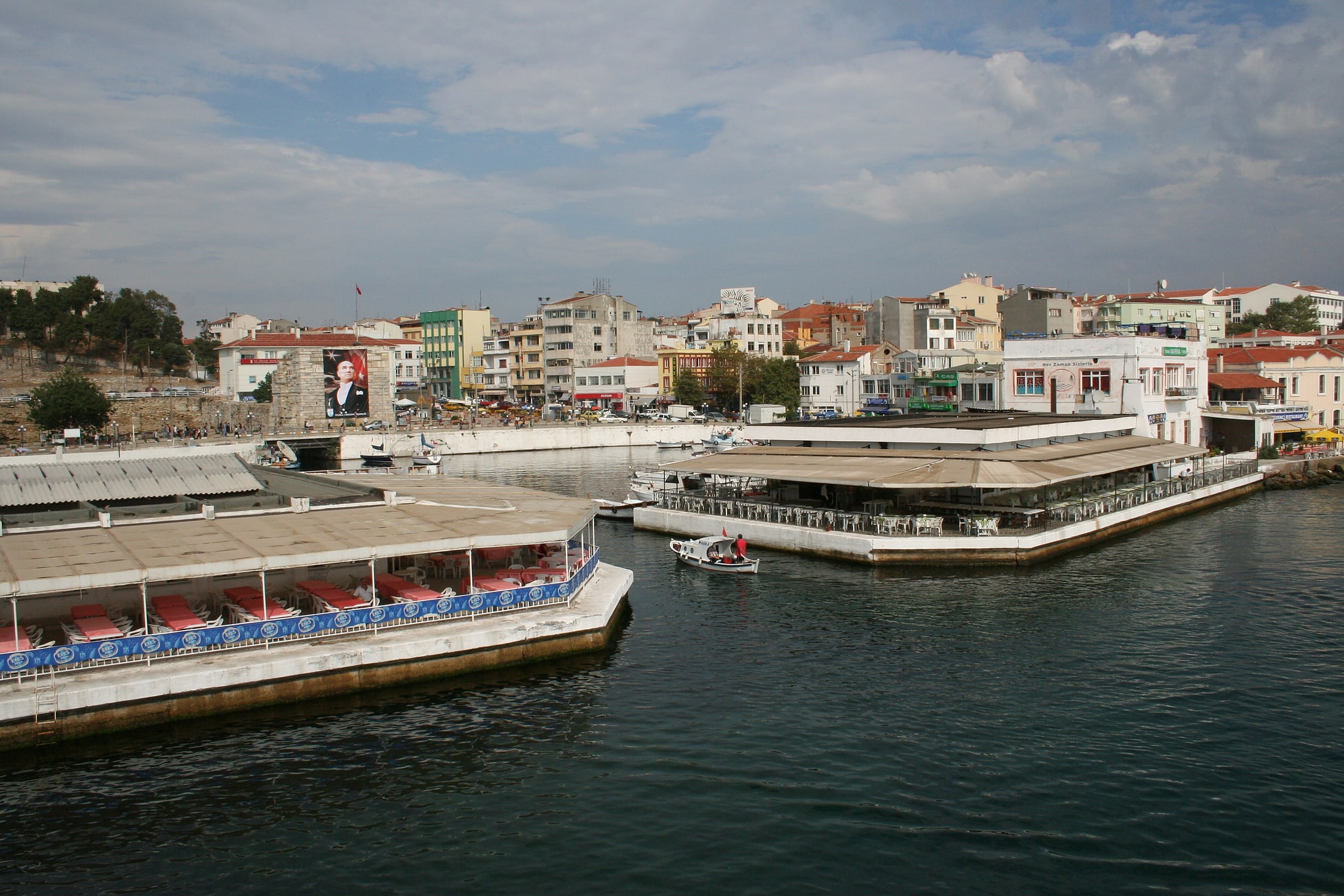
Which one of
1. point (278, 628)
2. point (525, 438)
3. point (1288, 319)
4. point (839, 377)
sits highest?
point (1288, 319)

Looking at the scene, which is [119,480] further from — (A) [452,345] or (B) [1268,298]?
(B) [1268,298]

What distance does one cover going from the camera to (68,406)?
80.9 meters

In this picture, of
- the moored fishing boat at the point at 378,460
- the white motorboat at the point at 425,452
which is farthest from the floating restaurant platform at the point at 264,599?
the white motorboat at the point at 425,452

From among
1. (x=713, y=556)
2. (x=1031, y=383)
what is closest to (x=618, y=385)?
(x=1031, y=383)

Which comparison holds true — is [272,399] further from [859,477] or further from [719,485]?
[859,477]

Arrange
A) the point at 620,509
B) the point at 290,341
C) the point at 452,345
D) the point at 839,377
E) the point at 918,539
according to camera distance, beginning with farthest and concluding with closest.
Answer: the point at 452,345 < the point at 290,341 < the point at 839,377 < the point at 620,509 < the point at 918,539

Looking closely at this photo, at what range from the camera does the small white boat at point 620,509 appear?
48.1m

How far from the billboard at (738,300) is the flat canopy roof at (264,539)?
10482 centimetres

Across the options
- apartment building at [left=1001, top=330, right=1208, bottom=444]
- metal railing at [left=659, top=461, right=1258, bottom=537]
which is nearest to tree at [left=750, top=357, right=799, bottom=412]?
apartment building at [left=1001, top=330, right=1208, bottom=444]

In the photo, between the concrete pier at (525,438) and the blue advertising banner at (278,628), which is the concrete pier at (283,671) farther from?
the concrete pier at (525,438)

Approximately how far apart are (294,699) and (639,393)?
10110 centimetres

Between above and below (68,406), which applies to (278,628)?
below


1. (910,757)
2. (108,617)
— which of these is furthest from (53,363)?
(910,757)

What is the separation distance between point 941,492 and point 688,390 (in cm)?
7302
